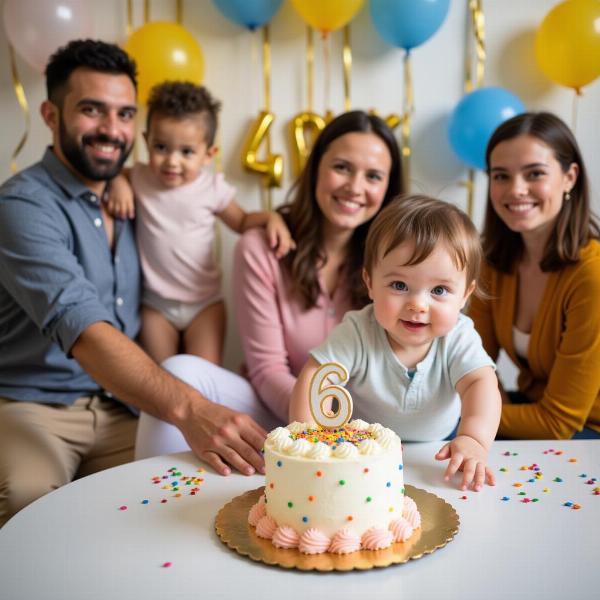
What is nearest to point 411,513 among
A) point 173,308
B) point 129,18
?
point 173,308

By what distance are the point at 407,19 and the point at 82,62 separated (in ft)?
3.71

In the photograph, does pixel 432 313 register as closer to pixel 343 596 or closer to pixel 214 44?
pixel 343 596

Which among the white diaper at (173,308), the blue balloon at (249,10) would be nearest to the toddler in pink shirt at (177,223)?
the white diaper at (173,308)

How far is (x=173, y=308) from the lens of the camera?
2639mm

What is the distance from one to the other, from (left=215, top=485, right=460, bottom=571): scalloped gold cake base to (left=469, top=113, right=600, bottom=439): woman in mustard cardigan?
3.15 feet

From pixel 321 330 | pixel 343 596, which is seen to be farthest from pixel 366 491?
pixel 321 330

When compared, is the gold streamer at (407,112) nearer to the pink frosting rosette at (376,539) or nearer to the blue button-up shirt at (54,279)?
the blue button-up shirt at (54,279)

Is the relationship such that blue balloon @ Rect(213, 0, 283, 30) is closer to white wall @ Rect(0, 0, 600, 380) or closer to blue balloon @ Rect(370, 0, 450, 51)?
white wall @ Rect(0, 0, 600, 380)

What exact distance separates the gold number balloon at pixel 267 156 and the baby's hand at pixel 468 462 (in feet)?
5.70

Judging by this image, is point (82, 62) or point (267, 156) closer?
point (82, 62)

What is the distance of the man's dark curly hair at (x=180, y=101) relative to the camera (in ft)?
8.36

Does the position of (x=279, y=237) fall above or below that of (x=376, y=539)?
above

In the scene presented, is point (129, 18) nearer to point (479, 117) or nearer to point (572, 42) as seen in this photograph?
point (479, 117)

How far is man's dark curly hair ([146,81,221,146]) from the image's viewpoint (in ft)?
8.36
